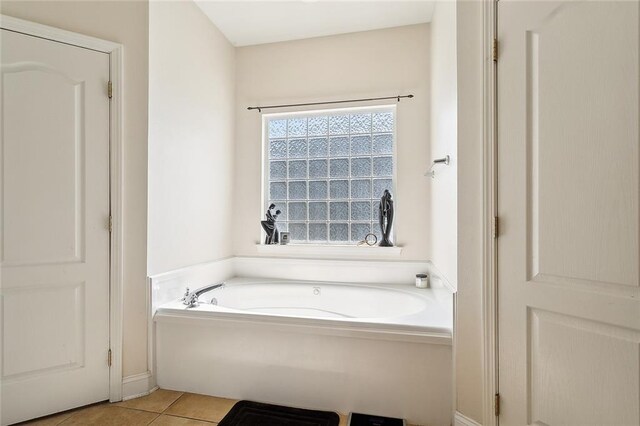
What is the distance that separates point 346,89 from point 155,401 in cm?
275

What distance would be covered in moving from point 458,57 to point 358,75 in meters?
1.41

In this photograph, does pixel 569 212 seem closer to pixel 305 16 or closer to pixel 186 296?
pixel 186 296

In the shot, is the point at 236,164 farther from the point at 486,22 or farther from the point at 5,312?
the point at 486,22

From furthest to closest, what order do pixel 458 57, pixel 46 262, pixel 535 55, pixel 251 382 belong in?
1. pixel 251 382
2. pixel 46 262
3. pixel 458 57
4. pixel 535 55

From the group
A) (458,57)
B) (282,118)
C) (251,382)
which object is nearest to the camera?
(458,57)

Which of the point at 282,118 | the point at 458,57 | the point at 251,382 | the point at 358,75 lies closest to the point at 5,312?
the point at 251,382

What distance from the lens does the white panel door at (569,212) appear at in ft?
3.06

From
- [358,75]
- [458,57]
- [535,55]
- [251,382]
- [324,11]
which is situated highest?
[324,11]

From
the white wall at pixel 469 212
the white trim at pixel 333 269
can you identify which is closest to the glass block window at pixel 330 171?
the white trim at pixel 333 269

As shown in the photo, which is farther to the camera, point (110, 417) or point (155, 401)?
point (155, 401)

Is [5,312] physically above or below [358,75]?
below

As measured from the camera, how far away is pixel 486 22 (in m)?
1.45

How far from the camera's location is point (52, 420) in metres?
1.67

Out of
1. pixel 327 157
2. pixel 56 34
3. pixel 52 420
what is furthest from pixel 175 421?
pixel 327 157
